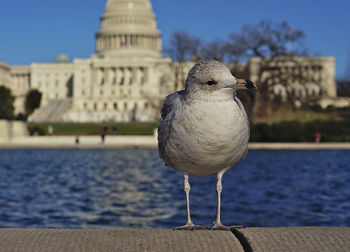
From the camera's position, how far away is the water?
12930mm

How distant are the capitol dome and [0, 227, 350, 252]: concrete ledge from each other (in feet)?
445

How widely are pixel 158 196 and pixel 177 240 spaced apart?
13.8m

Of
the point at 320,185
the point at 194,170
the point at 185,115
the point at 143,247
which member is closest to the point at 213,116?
the point at 185,115

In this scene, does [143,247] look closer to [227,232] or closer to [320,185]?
[227,232]

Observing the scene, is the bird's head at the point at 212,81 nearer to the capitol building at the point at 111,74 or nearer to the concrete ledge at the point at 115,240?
the concrete ledge at the point at 115,240

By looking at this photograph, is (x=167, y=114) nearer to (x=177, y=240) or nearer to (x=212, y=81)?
(x=212, y=81)

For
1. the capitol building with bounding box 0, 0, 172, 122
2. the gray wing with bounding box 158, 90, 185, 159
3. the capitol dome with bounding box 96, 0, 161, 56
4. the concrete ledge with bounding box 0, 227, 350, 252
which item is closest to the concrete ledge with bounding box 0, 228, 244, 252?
the concrete ledge with bounding box 0, 227, 350, 252

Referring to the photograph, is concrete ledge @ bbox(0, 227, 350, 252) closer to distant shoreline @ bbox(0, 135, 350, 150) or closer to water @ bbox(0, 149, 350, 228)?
water @ bbox(0, 149, 350, 228)

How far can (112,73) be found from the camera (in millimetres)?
135750

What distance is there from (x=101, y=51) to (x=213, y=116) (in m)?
140

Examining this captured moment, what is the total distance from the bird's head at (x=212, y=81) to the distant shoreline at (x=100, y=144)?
37.6 metres

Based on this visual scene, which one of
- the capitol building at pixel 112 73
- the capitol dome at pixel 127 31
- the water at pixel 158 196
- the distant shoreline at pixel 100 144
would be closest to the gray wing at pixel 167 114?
the water at pixel 158 196

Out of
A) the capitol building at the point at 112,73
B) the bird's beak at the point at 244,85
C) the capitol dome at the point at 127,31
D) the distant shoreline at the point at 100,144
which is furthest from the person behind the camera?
the capitol dome at the point at 127,31

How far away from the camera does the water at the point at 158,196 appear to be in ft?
42.4
